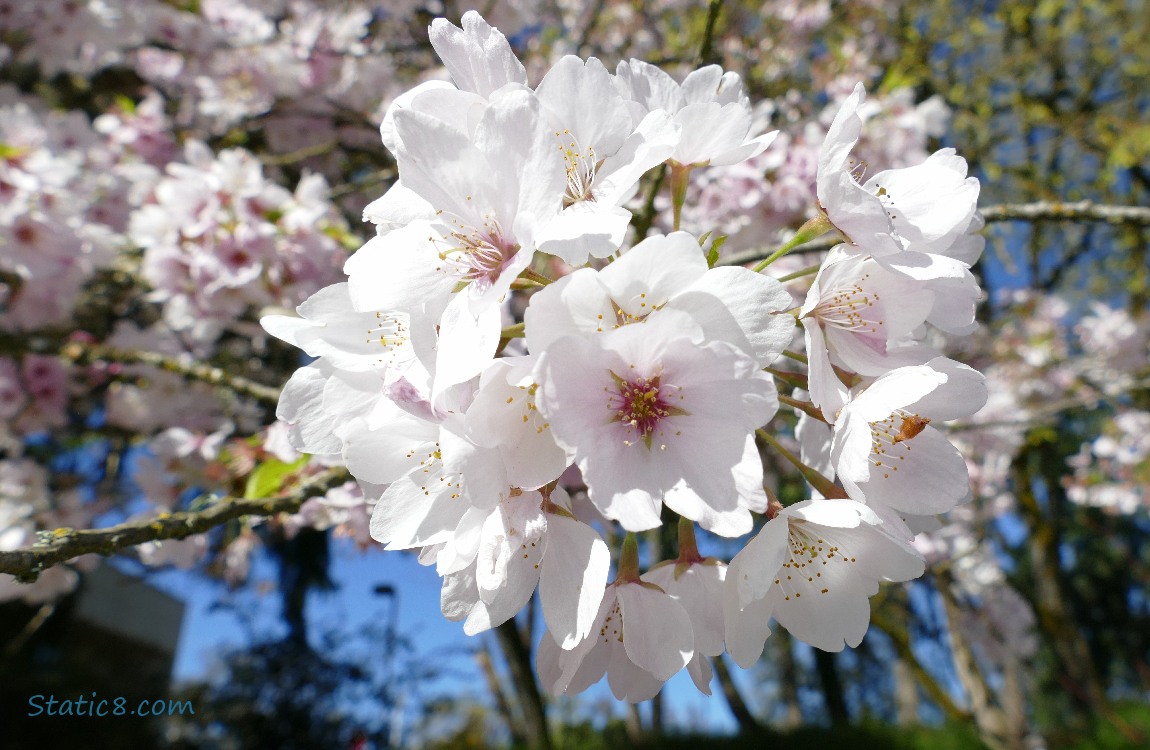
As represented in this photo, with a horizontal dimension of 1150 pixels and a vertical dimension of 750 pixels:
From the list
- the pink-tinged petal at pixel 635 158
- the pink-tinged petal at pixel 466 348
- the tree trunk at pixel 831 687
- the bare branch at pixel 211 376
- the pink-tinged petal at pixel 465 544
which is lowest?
the tree trunk at pixel 831 687

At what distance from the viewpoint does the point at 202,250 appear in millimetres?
2289

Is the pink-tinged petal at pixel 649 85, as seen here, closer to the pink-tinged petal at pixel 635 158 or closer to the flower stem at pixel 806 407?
the pink-tinged petal at pixel 635 158

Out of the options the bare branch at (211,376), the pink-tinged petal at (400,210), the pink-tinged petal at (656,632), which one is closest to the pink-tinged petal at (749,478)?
the pink-tinged petal at (656,632)

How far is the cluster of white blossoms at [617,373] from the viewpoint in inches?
28.0

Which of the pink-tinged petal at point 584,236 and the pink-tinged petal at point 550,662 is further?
the pink-tinged petal at point 550,662

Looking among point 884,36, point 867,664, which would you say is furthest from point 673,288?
point 867,664

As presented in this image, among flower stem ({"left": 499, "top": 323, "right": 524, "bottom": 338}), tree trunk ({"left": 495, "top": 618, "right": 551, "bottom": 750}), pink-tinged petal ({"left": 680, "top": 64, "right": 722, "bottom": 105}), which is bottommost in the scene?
tree trunk ({"left": 495, "top": 618, "right": 551, "bottom": 750})

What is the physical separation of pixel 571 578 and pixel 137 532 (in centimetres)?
63

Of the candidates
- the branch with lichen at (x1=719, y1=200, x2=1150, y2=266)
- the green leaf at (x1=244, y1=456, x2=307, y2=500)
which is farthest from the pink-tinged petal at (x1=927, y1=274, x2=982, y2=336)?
the green leaf at (x1=244, y1=456, x2=307, y2=500)

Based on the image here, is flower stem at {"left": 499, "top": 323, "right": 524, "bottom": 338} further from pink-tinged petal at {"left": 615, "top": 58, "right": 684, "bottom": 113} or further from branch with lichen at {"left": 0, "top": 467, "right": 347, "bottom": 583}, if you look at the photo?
branch with lichen at {"left": 0, "top": 467, "right": 347, "bottom": 583}

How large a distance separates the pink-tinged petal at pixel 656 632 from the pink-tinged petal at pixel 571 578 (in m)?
0.09

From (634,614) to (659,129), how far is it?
614 millimetres

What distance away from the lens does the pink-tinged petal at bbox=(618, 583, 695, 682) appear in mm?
841

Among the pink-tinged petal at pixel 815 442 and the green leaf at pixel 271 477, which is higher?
the pink-tinged petal at pixel 815 442
